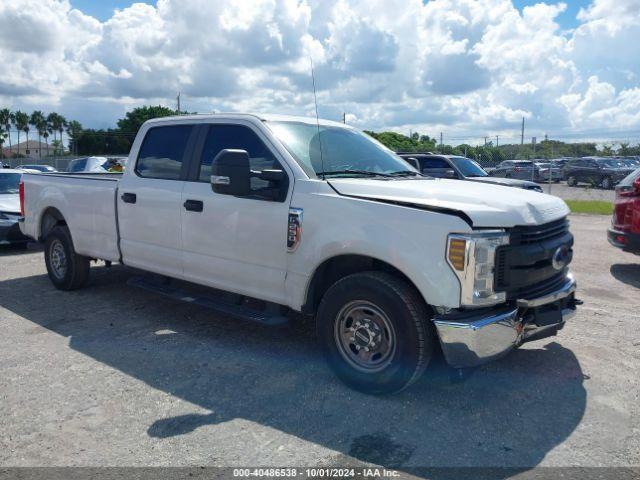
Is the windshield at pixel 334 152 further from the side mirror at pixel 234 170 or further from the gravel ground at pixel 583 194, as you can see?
the gravel ground at pixel 583 194

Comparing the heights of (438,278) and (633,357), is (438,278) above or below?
above

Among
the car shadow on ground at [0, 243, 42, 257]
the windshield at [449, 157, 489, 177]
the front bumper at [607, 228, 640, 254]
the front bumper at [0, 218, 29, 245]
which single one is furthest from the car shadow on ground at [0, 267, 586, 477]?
the windshield at [449, 157, 489, 177]

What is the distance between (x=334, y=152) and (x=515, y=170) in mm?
29080

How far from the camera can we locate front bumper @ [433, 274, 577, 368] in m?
3.65

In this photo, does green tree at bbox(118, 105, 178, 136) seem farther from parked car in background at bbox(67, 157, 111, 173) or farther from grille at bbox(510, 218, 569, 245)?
grille at bbox(510, 218, 569, 245)

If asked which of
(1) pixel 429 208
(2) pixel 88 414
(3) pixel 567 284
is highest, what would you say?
(1) pixel 429 208

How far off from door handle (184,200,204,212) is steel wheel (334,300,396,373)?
170 centimetres

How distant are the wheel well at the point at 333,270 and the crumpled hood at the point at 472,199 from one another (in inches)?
19.4

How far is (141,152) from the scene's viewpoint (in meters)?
6.01

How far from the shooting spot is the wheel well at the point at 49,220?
7.25 metres

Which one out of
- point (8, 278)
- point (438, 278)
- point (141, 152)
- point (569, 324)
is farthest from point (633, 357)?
point (8, 278)

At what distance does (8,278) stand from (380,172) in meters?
5.90

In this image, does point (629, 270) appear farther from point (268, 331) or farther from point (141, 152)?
point (141, 152)

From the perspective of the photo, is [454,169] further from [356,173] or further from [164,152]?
[356,173]
